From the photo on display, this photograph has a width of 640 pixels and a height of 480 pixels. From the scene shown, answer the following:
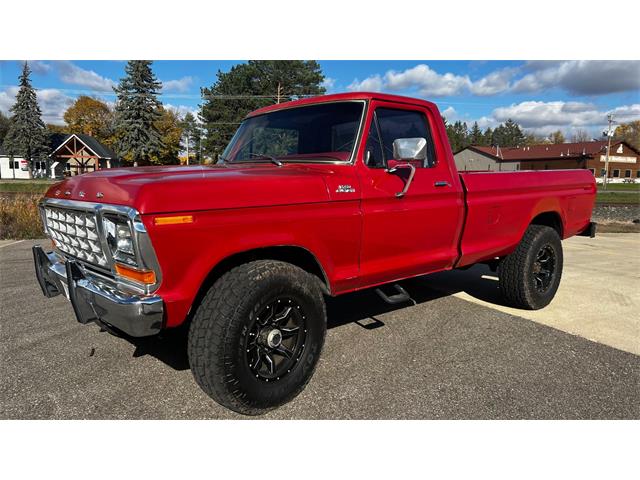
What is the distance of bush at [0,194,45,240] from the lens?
30.2 feet

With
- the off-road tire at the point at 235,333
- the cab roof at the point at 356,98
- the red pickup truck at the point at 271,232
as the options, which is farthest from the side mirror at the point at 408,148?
the off-road tire at the point at 235,333

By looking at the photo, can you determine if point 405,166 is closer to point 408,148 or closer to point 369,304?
point 408,148

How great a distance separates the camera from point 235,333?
98.6 inches

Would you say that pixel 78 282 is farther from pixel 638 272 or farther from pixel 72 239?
pixel 638 272

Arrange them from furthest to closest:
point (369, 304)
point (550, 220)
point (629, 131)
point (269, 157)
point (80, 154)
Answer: point (629, 131) → point (80, 154) → point (550, 220) → point (369, 304) → point (269, 157)

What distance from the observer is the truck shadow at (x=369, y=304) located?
140 inches

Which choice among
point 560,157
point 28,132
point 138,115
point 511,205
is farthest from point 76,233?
point 28,132

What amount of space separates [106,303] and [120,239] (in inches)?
14.5

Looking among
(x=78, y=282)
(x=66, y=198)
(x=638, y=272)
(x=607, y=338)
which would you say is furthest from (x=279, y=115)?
(x=638, y=272)

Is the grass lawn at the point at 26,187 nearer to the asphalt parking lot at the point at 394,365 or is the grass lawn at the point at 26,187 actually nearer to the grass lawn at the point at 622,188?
the asphalt parking lot at the point at 394,365

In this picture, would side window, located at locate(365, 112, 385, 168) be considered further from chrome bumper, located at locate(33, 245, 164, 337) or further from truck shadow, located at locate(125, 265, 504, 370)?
chrome bumper, located at locate(33, 245, 164, 337)

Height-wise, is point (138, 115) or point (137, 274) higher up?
point (138, 115)

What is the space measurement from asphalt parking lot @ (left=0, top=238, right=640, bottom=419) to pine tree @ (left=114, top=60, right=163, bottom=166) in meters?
37.9

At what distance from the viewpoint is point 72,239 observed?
2.96 metres
